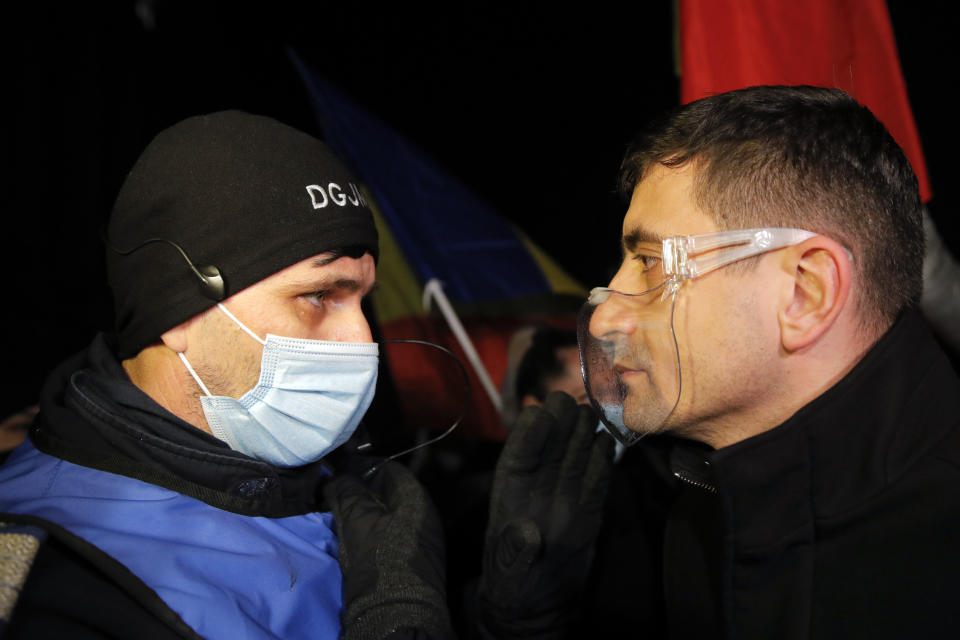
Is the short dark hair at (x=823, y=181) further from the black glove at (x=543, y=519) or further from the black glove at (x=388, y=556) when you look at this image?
the black glove at (x=388, y=556)

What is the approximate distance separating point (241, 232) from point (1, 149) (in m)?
2.09

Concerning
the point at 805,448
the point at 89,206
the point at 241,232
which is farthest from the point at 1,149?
the point at 805,448

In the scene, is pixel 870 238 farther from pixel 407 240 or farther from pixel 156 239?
pixel 407 240

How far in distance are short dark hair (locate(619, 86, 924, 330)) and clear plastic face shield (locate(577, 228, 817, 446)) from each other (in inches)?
2.1

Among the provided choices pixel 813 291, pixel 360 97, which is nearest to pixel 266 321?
pixel 813 291

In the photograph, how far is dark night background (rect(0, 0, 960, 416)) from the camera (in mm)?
2895

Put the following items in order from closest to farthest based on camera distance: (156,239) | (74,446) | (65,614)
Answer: (65,614)
(74,446)
(156,239)

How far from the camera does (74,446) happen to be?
1.36 metres

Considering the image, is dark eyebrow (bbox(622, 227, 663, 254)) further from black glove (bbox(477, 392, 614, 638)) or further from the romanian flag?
the romanian flag

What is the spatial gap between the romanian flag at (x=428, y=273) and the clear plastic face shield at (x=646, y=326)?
5.48 ft

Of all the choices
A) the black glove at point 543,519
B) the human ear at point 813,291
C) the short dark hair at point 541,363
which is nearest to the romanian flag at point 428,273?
the short dark hair at point 541,363

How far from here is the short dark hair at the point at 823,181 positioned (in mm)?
1244

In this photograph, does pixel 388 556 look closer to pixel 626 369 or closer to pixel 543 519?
pixel 543 519

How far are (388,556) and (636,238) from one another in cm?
95
